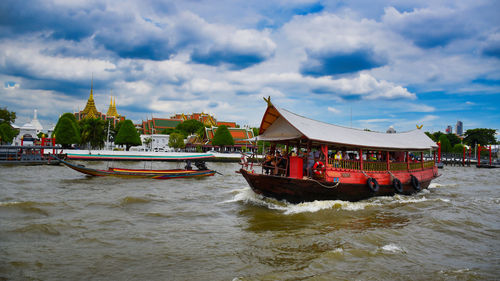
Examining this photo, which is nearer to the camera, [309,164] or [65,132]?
[309,164]

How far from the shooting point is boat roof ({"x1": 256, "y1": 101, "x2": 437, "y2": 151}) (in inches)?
383

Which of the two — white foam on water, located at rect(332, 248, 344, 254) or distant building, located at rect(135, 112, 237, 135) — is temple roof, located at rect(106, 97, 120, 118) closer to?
distant building, located at rect(135, 112, 237, 135)

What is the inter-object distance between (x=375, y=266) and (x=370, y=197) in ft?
21.1

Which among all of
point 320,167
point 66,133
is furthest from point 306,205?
point 66,133

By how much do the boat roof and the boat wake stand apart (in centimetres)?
196

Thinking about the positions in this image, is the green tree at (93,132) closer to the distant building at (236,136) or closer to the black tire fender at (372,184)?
the distant building at (236,136)

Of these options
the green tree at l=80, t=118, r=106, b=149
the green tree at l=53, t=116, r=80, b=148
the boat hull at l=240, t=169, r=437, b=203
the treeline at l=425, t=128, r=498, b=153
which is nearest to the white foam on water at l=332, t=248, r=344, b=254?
the boat hull at l=240, t=169, r=437, b=203

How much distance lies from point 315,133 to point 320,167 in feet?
3.56

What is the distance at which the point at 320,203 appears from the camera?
10023mm

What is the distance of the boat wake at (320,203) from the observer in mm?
9859

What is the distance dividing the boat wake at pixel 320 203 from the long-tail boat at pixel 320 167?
19cm

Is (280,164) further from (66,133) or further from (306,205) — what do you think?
(66,133)

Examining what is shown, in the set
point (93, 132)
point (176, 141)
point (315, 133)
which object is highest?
point (93, 132)

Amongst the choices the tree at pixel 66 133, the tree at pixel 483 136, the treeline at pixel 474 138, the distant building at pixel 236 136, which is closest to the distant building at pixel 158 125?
the distant building at pixel 236 136
